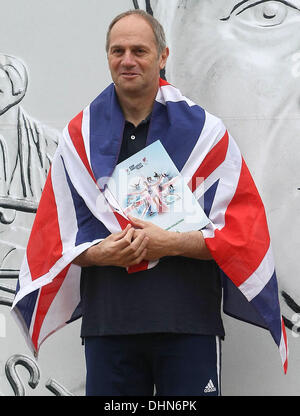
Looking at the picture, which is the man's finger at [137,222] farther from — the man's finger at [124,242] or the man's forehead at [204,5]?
the man's forehead at [204,5]

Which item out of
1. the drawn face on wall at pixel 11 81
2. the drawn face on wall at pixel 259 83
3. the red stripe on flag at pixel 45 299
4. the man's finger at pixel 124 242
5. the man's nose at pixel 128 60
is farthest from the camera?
the drawn face on wall at pixel 11 81

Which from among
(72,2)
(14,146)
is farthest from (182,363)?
(72,2)

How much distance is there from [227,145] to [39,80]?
791mm

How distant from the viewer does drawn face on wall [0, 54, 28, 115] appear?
103 inches

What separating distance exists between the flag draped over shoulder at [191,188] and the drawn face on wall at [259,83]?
0.30m

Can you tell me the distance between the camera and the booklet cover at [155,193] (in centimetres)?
212

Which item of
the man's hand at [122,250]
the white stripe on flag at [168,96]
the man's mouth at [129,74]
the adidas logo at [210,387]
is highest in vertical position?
the man's mouth at [129,74]

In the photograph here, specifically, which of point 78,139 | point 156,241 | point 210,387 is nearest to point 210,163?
point 156,241

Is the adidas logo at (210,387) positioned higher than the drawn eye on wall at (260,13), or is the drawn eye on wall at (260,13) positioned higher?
the drawn eye on wall at (260,13)

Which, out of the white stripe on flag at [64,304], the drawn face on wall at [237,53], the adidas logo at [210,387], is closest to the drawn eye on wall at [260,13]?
the drawn face on wall at [237,53]

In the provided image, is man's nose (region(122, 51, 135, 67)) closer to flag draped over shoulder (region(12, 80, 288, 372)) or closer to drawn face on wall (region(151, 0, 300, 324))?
flag draped over shoulder (region(12, 80, 288, 372))

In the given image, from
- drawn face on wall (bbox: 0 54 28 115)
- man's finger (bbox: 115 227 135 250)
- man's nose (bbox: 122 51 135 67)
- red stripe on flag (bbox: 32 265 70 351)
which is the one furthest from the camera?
drawn face on wall (bbox: 0 54 28 115)

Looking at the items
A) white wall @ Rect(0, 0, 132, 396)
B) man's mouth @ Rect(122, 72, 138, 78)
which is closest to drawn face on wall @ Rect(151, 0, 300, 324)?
white wall @ Rect(0, 0, 132, 396)

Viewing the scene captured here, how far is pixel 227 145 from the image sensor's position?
2213mm
